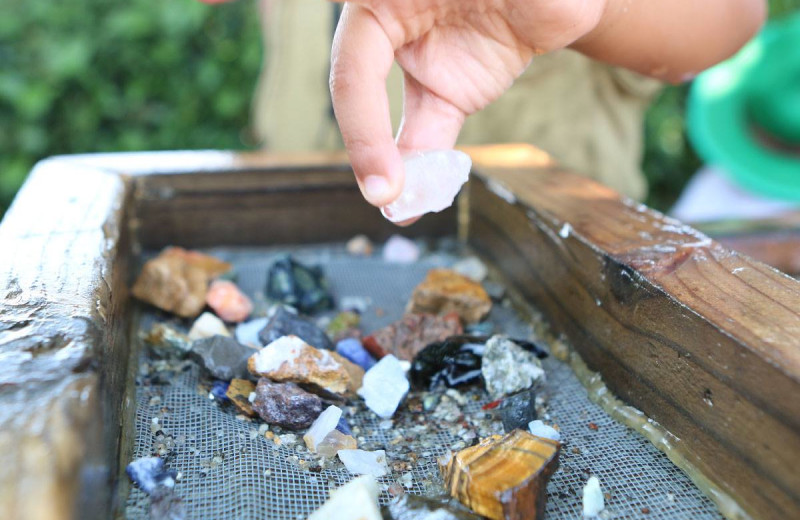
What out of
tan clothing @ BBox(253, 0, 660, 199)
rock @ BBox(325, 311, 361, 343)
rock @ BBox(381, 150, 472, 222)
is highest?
rock @ BBox(381, 150, 472, 222)

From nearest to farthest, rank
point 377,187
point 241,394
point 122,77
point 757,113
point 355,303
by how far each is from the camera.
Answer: point 377,187, point 241,394, point 355,303, point 757,113, point 122,77

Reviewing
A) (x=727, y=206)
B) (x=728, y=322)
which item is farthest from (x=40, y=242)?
(x=727, y=206)

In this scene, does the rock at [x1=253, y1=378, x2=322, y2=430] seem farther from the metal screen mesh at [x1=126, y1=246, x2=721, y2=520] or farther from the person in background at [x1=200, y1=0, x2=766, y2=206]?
the person in background at [x1=200, y1=0, x2=766, y2=206]

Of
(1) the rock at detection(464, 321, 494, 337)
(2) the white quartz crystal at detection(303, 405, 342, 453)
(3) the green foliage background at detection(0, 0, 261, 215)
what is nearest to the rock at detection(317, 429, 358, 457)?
(2) the white quartz crystal at detection(303, 405, 342, 453)

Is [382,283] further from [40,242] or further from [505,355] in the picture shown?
[40,242]

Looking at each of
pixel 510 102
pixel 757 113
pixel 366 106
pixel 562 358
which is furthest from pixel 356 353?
pixel 757 113

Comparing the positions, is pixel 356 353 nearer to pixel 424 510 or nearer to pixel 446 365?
pixel 446 365
